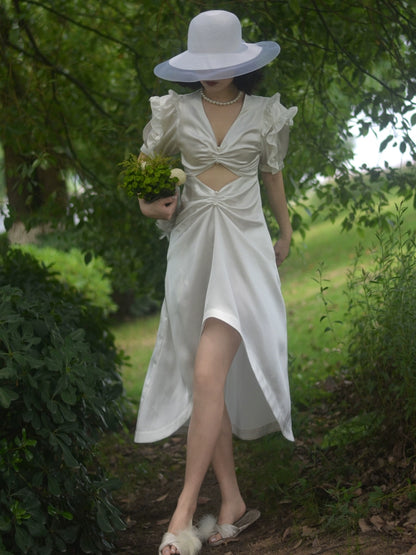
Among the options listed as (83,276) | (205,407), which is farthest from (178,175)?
(83,276)

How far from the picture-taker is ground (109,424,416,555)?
3.04 metres

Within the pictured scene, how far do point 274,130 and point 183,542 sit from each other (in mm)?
1885

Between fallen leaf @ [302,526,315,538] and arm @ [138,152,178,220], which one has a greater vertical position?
arm @ [138,152,178,220]

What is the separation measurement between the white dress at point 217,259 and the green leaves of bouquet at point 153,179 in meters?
0.14

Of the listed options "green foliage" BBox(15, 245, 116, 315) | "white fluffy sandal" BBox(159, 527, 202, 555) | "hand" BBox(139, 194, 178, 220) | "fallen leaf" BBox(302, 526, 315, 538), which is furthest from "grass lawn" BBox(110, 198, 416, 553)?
"green foliage" BBox(15, 245, 116, 315)

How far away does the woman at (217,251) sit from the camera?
337cm

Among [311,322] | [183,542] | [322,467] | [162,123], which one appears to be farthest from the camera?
[311,322]

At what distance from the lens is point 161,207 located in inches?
136

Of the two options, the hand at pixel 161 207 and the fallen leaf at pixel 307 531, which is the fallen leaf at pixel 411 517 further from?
the hand at pixel 161 207

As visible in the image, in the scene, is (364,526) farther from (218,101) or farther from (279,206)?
(218,101)

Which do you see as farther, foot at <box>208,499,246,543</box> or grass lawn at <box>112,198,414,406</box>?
grass lawn at <box>112,198,414,406</box>

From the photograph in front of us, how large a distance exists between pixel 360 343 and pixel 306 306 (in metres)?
6.76

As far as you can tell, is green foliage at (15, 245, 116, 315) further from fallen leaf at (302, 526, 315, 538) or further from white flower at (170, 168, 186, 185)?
fallen leaf at (302, 526, 315, 538)

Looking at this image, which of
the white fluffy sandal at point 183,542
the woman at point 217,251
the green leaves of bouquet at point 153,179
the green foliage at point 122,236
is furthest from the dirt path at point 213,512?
the green leaves of bouquet at point 153,179
